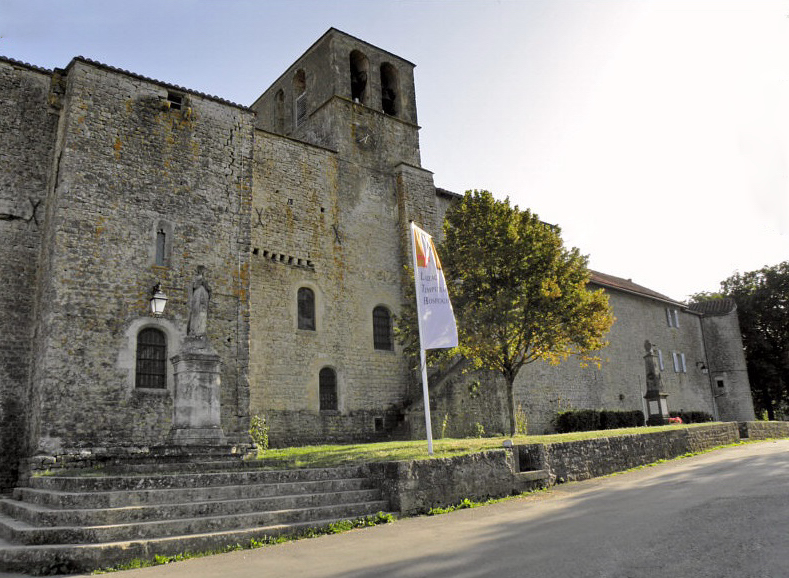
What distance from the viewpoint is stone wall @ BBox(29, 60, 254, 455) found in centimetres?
1331

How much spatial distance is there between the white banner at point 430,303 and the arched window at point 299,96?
43.6ft

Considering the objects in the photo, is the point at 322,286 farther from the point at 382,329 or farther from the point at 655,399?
the point at 655,399

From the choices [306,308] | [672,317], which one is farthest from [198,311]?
[672,317]

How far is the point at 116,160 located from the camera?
49.0ft

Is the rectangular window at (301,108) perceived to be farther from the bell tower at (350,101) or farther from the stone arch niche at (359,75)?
the stone arch niche at (359,75)

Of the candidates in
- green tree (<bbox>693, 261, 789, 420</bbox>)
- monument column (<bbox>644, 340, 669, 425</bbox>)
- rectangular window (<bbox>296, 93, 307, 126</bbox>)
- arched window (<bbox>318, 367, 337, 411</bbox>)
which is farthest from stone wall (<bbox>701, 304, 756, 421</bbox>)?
rectangular window (<bbox>296, 93, 307, 126</bbox>)

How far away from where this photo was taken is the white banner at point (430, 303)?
39.6ft

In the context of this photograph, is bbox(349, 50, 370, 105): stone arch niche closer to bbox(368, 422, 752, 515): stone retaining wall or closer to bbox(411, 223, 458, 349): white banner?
bbox(411, 223, 458, 349): white banner

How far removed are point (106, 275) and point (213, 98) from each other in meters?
6.20

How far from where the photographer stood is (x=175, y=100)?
16.6 metres

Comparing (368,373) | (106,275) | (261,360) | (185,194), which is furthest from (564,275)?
(106,275)

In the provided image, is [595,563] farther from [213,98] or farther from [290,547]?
[213,98]

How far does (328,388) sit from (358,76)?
12870 mm

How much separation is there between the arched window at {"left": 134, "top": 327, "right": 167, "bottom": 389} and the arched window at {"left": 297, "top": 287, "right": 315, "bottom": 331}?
4.86 m
